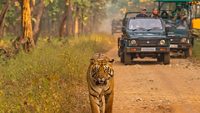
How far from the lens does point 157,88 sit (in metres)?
13.9

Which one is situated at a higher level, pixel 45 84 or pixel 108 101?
pixel 45 84

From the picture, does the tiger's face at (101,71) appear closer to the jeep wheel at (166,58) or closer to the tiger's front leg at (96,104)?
the tiger's front leg at (96,104)

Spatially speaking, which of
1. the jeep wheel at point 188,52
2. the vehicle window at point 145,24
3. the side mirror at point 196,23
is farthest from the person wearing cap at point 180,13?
the vehicle window at point 145,24

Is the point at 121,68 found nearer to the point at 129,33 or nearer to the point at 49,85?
the point at 129,33

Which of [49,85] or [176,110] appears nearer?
[49,85]

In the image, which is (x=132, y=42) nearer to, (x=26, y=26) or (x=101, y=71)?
(x=26, y=26)

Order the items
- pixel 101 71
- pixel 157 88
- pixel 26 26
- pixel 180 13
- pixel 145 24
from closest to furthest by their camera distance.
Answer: pixel 101 71
pixel 157 88
pixel 145 24
pixel 26 26
pixel 180 13

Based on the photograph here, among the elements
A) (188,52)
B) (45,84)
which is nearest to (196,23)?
(188,52)

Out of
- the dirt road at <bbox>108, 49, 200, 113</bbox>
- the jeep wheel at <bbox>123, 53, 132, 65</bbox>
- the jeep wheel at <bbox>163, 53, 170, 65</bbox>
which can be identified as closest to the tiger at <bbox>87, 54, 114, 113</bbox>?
the dirt road at <bbox>108, 49, 200, 113</bbox>

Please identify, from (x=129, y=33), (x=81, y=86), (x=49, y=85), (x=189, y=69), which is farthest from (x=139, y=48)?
(x=49, y=85)

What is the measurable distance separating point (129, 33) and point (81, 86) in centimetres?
715

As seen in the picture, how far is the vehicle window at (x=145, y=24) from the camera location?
20.6 meters

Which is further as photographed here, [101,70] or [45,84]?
[45,84]

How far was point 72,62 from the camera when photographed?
14.1m
